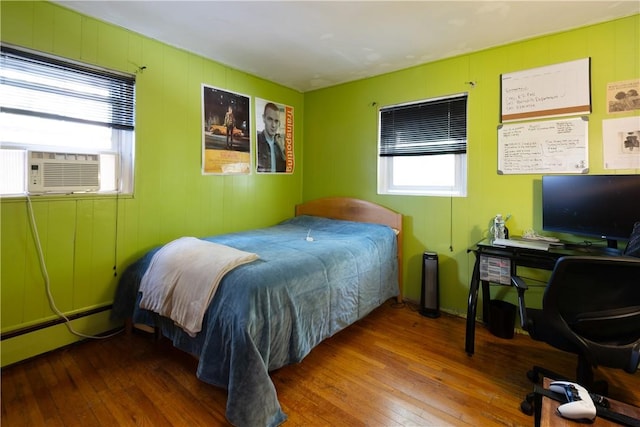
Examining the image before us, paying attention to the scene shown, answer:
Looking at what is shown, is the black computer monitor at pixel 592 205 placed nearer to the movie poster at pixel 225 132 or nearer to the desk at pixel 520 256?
the desk at pixel 520 256

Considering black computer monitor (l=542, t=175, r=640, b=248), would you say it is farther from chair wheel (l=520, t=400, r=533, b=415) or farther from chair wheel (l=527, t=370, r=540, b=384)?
chair wheel (l=520, t=400, r=533, b=415)

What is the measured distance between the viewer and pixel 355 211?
3.40 metres

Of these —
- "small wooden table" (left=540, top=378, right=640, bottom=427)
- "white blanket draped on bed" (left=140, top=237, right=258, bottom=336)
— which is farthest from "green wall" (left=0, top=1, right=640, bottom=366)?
"small wooden table" (left=540, top=378, right=640, bottom=427)

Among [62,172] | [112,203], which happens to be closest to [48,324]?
[112,203]

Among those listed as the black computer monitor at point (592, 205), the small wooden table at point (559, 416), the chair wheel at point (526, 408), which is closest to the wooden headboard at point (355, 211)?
the black computer monitor at point (592, 205)

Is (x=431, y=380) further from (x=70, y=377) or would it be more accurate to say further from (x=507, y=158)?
(x=70, y=377)

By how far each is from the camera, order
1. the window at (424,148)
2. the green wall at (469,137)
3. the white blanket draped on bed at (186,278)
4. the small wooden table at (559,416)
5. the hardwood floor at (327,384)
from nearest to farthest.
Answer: the small wooden table at (559,416), the hardwood floor at (327,384), the white blanket draped on bed at (186,278), the green wall at (469,137), the window at (424,148)

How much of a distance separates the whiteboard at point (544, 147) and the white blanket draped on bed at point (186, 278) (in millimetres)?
2210

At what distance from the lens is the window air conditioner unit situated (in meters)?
2.00

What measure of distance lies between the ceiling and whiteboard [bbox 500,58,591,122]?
0.29 metres

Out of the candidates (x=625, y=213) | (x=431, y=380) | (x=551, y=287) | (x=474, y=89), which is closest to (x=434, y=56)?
(x=474, y=89)

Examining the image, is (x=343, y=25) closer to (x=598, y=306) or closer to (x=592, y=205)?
(x=592, y=205)

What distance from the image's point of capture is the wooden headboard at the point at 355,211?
3.12 metres

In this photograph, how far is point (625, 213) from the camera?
1.95 metres
